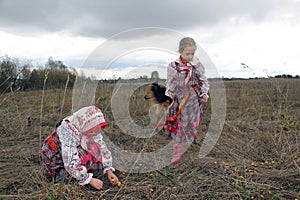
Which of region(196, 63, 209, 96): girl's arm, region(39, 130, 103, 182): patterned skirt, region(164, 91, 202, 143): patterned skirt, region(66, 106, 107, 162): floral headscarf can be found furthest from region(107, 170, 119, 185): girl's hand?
region(196, 63, 209, 96): girl's arm

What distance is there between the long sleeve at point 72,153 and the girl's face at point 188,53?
1.26 m

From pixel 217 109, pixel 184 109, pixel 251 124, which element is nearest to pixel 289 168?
pixel 184 109

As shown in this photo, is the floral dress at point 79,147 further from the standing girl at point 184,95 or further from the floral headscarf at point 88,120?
the standing girl at point 184,95

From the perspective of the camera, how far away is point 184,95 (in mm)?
2740

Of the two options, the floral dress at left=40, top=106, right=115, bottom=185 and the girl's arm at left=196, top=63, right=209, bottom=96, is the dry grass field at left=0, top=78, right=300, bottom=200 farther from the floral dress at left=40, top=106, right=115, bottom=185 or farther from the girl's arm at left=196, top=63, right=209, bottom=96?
the girl's arm at left=196, top=63, right=209, bottom=96

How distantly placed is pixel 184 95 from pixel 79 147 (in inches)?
46.9

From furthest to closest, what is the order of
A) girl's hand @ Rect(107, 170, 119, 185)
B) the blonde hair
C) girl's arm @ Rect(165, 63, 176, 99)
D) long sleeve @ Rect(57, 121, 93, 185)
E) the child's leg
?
1. the child's leg
2. girl's arm @ Rect(165, 63, 176, 99)
3. the blonde hair
4. girl's hand @ Rect(107, 170, 119, 185)
5. long sleeve @ Rect(57, 121, 93, 185)

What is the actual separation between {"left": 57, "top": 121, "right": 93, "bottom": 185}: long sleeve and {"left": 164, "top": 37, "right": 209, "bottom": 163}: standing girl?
102 centimetres

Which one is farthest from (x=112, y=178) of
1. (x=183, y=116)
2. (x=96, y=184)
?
(x=183, y=116)

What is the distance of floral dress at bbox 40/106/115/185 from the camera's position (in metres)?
1.94

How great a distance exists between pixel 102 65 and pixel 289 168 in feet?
6.32

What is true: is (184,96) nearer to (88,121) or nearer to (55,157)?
(88,121)

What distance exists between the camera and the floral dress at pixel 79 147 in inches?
76.5

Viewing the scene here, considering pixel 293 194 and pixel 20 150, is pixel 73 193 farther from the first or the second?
pixel 293 194
